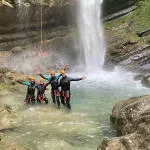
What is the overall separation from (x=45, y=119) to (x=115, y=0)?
2179cm

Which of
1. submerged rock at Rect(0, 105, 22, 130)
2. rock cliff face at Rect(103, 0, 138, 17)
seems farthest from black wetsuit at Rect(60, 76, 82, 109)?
rock cliff face at Rect(103, 0, 138, 17)

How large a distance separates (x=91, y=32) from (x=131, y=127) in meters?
22.1

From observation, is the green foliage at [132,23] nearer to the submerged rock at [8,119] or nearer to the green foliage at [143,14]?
the green foliage at [143,14]

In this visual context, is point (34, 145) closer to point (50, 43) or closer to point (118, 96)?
point (118, 96)

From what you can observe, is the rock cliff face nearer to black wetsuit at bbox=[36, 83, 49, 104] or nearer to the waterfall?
the waterfall

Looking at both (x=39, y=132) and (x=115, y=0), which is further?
(x=115, y=0)

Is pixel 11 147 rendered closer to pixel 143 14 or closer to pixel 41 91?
pixel 41 91

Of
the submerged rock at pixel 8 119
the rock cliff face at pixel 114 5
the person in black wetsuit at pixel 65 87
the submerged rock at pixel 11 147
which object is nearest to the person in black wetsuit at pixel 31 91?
the person in black wetsuit at pixel 65 87

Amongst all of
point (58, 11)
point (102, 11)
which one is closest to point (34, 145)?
point (58, 11)

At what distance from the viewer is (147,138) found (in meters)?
9.63

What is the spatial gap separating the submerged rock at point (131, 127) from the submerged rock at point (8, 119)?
4603mm

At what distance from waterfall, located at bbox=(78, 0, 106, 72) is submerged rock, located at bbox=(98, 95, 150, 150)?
667 inches

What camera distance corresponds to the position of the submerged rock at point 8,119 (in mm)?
13978

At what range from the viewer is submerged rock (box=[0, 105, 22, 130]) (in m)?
14.0
